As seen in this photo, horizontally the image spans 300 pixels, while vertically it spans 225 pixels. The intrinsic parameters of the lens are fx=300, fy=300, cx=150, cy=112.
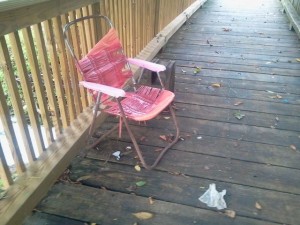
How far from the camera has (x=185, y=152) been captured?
2.39 meters

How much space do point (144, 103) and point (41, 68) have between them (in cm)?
82

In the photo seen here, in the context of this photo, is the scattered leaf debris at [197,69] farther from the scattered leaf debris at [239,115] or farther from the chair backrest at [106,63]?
the chair backrest at [106,63]

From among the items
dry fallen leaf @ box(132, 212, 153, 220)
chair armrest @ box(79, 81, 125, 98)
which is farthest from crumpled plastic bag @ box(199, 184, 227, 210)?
chair armrest @ box(79, 81, 125, 98)

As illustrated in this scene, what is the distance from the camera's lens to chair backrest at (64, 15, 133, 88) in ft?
7.41

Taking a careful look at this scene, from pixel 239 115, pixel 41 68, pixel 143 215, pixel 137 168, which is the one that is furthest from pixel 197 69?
pixel 143 215

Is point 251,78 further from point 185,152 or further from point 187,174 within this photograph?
point 187,174

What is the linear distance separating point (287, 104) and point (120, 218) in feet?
7.20

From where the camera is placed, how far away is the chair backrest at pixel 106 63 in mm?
2258

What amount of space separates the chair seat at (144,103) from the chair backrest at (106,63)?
0.63ft

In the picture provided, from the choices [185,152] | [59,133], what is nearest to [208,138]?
[185,152]

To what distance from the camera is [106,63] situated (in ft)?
7.98

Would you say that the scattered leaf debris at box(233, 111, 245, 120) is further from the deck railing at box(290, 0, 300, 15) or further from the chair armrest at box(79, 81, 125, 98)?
the deck railing at box(290, 0, 300, 15)

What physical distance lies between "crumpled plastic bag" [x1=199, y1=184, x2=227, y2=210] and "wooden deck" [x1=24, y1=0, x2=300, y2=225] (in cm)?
3

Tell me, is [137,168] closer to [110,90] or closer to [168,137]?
[168,137]
